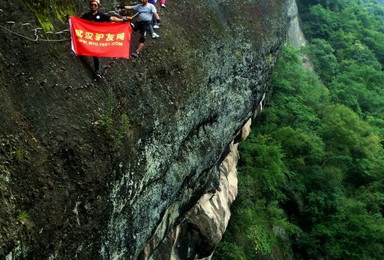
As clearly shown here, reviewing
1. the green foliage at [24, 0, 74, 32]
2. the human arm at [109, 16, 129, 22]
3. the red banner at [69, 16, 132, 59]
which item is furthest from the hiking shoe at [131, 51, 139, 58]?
the green foliage at [24, 0, 74, 32]

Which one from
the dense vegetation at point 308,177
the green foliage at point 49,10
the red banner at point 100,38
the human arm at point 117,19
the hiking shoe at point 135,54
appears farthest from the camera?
the dense vegetation at point 308,177

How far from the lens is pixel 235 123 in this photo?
468 inches

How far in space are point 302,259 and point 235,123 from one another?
14054 millimetres

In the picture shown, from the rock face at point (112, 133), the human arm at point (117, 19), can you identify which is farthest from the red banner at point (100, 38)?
the rock face at point (112, 133)

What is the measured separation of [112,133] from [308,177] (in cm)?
1980

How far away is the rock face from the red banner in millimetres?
196

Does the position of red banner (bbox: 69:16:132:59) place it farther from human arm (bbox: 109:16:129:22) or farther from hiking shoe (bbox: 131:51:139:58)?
hiking shoe (bbox: 131:51:139:58)

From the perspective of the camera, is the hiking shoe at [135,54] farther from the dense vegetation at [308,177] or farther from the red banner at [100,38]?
the dense vegetation at [308,177]

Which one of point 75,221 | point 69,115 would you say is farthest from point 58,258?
point 69,115

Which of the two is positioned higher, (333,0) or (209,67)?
(209,67)

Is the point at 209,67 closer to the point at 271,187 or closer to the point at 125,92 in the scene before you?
the point at 125,92

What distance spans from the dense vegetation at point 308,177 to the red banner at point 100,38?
37.8 ft

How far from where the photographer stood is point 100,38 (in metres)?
7.39

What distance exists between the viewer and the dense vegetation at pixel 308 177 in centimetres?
1966
